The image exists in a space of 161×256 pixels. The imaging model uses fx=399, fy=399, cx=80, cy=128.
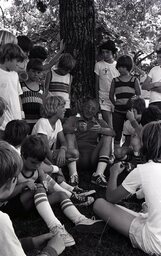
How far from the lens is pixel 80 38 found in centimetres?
644

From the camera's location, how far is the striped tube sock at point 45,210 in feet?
11.8

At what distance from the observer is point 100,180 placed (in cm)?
521

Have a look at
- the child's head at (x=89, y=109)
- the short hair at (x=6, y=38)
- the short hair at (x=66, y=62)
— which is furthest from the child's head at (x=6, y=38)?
the child's head at (x=89, y=109)

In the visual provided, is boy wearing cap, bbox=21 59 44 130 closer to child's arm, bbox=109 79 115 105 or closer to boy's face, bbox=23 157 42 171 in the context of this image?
child's arm, bbox=109 79 115 105

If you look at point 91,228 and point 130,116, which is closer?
point 91,228

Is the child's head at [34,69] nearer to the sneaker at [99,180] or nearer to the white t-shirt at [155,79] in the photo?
the sneaker at [99,180]

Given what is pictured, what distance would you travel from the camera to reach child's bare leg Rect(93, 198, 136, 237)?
11.6 feet

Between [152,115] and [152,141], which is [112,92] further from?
[152,141]

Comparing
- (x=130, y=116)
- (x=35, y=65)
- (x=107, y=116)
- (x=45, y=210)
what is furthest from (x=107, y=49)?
(x=45, y=210)

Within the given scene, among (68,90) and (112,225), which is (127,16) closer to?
(68,90)

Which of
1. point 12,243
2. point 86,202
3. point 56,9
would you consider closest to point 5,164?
point 12,243

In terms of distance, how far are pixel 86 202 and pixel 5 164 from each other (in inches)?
96.4

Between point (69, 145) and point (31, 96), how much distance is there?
0.84 m

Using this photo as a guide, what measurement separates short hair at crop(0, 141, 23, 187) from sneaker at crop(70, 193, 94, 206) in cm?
234
